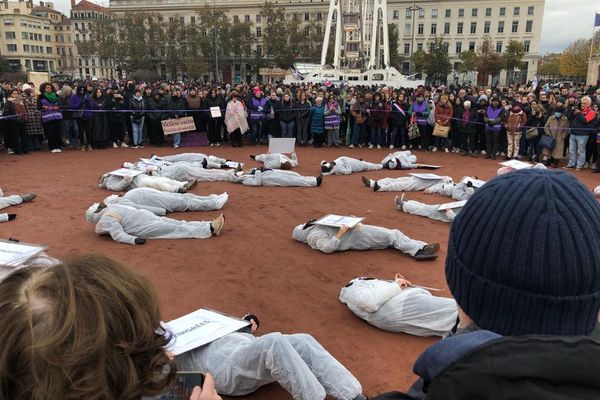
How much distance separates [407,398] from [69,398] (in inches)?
33.2

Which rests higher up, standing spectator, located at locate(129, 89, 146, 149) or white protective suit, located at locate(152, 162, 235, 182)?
standing spectator, located at locate(129, 89, 146, 149)

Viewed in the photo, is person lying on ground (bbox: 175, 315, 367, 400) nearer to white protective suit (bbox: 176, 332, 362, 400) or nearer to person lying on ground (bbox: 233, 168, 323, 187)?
white protective suit (bbox: 176, 332, 362, 400)

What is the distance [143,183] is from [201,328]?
5551mm

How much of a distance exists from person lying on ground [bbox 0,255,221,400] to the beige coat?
13.6 meters

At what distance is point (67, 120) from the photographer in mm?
14445

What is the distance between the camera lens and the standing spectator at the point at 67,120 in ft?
46.3

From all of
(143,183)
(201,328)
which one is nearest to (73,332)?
(201,328)

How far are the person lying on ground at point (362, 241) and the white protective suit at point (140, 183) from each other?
132 inches

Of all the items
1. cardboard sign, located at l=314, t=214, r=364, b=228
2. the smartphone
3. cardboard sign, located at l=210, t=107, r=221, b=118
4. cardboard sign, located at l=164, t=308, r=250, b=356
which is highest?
cardboard sign, located at l=210, t=107, r=221, b=118

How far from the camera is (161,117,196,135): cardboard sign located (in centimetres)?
1508

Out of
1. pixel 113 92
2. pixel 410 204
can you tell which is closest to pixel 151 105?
pixel 113 92

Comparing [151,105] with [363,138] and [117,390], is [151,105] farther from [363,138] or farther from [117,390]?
[117,390]

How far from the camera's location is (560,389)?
78cm

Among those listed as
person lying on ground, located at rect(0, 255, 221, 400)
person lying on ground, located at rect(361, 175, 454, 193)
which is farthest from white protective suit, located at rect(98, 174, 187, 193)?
person lying on ground, located at rect(0, 255, 221, 400)
